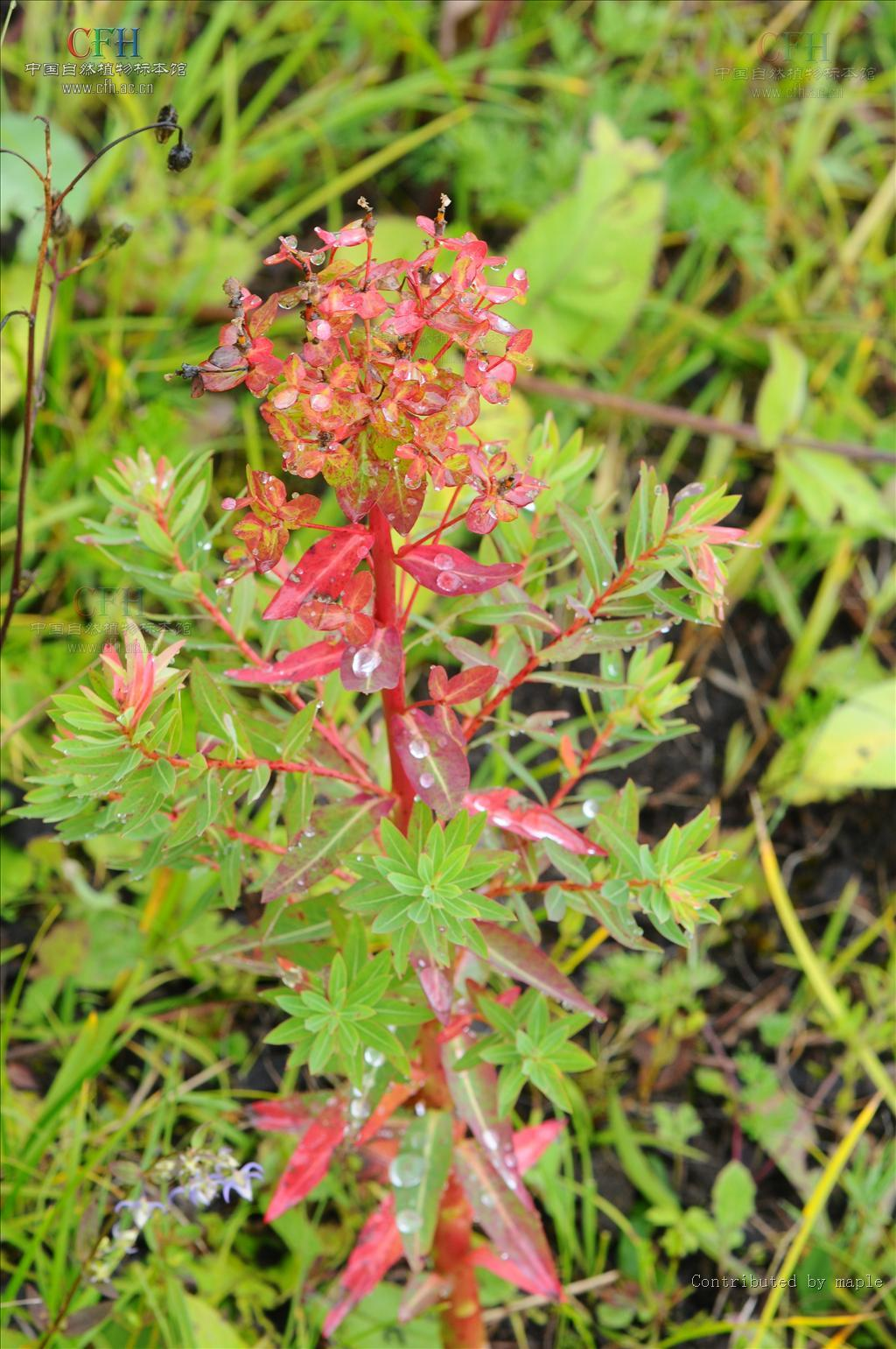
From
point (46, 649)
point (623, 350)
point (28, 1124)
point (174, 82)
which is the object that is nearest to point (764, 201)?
point (623, 350)

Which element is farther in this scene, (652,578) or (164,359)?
(164,359)

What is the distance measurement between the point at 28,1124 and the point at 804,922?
52.5 inches

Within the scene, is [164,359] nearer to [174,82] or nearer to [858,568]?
[174,82]

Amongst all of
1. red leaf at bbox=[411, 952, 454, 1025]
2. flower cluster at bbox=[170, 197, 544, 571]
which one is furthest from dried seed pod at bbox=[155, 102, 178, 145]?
red leaf at bbox=[411, 952, 454, 1025]

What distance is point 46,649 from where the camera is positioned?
195 cm

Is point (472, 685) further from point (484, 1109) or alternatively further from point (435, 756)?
Answer: point (484, 1109)

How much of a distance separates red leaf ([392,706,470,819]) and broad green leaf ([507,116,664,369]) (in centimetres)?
144

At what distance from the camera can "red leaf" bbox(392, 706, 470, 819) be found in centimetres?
108

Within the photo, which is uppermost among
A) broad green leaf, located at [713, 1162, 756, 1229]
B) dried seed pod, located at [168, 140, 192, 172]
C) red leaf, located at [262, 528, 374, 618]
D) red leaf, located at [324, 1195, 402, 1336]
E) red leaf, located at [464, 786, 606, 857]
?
dried seed pod, located at [168, 140, 192, 172]

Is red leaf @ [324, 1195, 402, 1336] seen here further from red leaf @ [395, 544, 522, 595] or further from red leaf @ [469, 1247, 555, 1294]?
red leaf @ [395, 544, 522, 595]

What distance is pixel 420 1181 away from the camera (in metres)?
1.32

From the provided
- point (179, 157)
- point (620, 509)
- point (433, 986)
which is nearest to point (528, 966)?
point (433, 986)

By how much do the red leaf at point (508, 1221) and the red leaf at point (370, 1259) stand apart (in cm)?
11

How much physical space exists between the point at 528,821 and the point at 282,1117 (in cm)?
54
